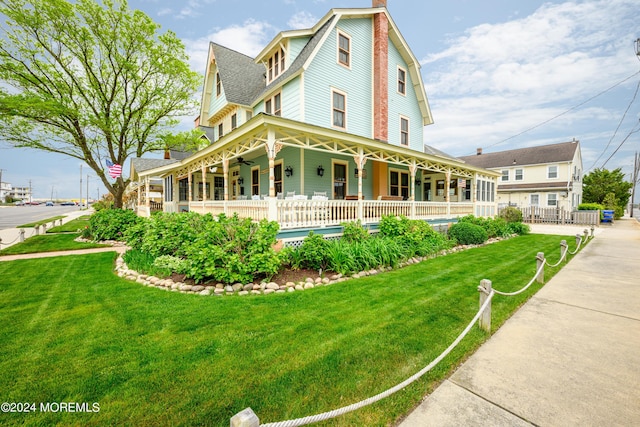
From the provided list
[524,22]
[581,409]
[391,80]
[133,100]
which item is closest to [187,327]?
[581,409]

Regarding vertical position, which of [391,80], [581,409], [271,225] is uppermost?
[391,80]

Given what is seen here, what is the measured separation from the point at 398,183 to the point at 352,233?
810 centimetres

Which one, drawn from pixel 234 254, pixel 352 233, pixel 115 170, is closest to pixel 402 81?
pixel 352 233

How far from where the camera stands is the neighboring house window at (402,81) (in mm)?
14805

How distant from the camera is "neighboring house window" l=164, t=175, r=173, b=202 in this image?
1854 cm

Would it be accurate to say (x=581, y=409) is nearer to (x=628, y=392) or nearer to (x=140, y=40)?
(x=628, y=392)

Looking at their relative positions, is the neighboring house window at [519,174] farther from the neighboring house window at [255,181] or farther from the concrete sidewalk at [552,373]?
the neighboring house window at [255,181]

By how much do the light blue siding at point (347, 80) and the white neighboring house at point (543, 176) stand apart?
925 inches

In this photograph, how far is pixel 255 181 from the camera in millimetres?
14555

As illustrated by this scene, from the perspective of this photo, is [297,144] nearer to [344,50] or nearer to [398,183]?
[344,50]

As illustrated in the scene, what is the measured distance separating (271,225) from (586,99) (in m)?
25.7

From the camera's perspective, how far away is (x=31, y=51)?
14422 mm

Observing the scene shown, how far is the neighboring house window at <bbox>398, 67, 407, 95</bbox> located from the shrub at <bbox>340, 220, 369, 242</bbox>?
33.4 feet

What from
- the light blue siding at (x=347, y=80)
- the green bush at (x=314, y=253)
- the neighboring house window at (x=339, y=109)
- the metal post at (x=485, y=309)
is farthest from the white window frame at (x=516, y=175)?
the metal post at (x=485, y=309)
